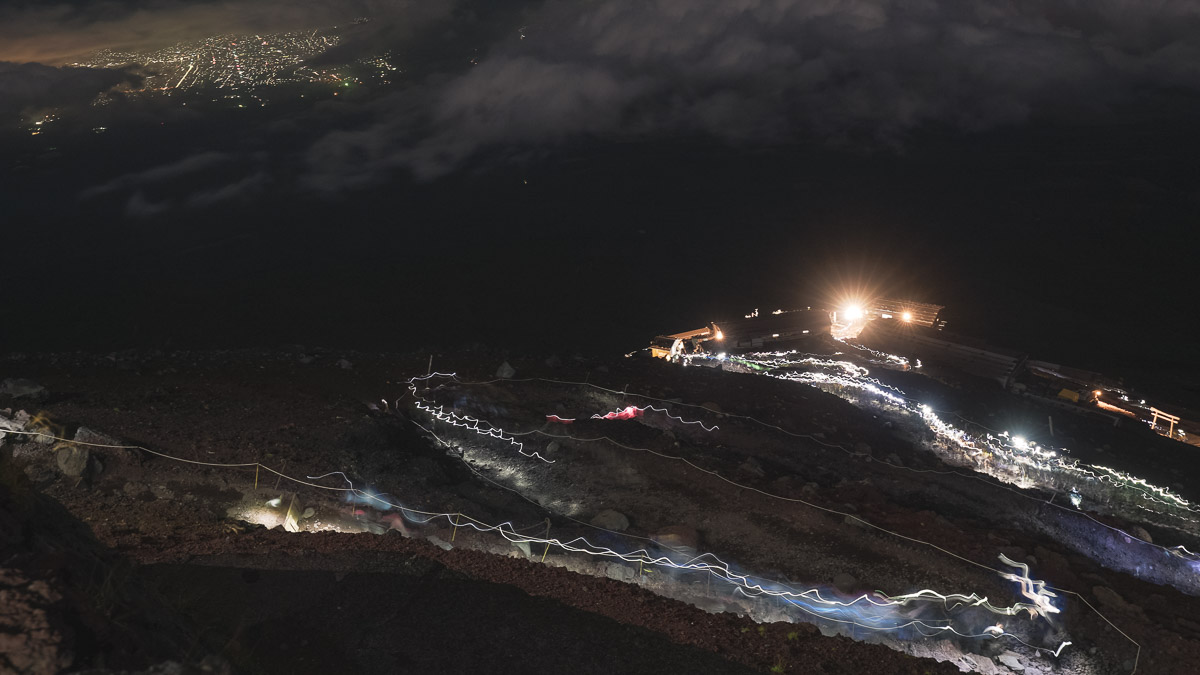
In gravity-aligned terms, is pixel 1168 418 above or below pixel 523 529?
above

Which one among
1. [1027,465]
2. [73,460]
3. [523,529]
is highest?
[73,460]

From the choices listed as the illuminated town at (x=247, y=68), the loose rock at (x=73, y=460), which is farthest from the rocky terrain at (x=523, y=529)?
the illuminated town at (x=247, y=68)

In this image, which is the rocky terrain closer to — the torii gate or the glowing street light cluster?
the glowing street light cluster

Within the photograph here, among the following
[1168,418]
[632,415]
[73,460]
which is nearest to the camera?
[73,460]

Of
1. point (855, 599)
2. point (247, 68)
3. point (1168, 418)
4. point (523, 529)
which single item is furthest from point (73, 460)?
point (247, 68)

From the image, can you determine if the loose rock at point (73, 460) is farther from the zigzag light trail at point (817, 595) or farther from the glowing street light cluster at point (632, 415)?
the glowing street light cluster at point (632, 415)

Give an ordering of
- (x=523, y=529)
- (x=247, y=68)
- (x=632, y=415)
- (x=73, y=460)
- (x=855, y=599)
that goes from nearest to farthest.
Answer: (x=855, y=599) < (x=73, y=460) < (x=523, y=529) < (x=632, y=415) < (x=247, y=68)

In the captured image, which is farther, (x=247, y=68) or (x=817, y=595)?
(x=247, y=68)

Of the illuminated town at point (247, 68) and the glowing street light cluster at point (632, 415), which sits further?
the illuminated town at point (247, 68)

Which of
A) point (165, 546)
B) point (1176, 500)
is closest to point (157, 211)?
point (165, 546)

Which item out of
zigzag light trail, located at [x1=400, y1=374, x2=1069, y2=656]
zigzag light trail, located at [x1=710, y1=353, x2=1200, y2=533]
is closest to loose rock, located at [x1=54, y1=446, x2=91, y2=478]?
zigzag light trail, located at [x1=400, y1=374, x2=1069, y2=656]

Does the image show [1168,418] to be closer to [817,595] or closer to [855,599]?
[855,599]
